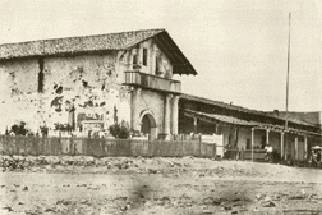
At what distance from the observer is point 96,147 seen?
35250mm

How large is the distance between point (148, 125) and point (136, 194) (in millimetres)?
28007

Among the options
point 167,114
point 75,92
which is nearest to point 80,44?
point 75,92

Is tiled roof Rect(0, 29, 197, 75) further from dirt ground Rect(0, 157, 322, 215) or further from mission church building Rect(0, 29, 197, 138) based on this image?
dirt ground Rect(0, 157, 322, 215)

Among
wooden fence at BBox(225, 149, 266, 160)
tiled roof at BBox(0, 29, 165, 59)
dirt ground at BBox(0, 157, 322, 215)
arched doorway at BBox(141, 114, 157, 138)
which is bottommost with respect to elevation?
dirt ground at BBox(0, 157, 322, 215)

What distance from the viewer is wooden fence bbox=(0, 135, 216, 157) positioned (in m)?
32.3

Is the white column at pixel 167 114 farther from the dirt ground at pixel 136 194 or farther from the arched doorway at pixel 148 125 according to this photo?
the dirt ground at pixel 136 194

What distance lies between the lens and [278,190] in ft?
72.3

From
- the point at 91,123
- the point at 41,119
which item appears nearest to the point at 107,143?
the point at 91,123

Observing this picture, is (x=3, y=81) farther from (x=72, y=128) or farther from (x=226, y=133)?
(x=226, y=133)

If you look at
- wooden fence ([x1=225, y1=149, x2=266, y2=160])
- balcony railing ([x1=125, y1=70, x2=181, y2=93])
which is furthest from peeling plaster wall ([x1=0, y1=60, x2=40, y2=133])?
wooden fence ([x1=225, y1=149, x2=266, y2=160])

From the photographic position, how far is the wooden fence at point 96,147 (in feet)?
106

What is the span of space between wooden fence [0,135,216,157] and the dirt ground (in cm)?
429

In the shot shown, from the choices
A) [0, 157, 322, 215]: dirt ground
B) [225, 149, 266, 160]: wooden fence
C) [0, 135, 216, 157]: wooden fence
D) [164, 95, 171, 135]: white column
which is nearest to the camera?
[0, 157, 322, 215]: dirt ground

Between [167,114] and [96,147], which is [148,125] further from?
[96,147]
